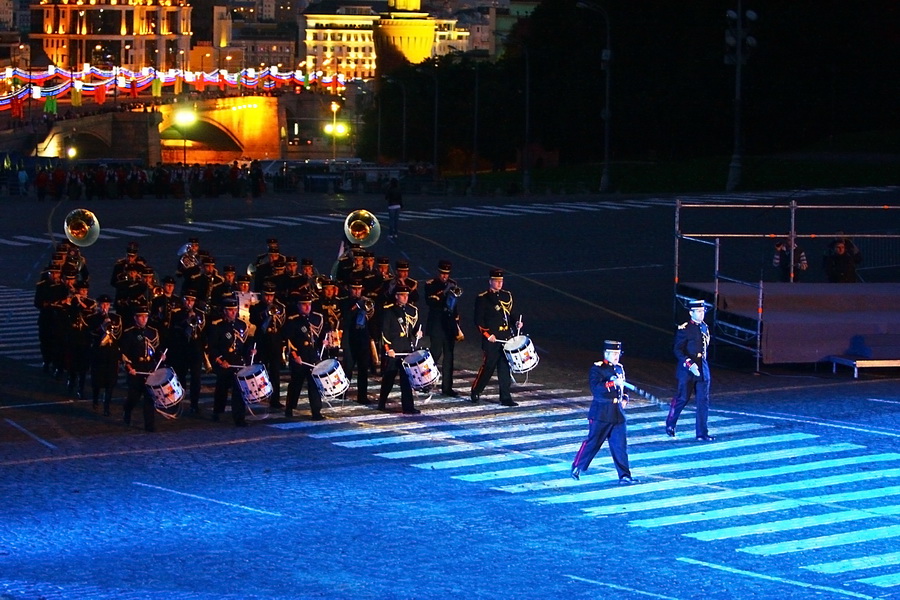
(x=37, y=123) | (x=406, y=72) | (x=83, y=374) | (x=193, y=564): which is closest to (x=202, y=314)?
(x=83, y=374)

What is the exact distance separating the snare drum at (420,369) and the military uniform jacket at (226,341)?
2.07 meters

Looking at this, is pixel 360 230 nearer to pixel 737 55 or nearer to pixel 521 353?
pixel 521 353

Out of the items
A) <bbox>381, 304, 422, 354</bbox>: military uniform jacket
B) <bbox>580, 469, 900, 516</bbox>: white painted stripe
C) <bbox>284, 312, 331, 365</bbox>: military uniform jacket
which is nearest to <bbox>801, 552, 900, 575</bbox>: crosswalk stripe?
<bbox>580, 469, 900, 516</bbox>: white painted stripe

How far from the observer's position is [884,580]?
12.1 meters

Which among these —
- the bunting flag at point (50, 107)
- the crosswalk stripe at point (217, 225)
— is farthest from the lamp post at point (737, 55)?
the bunting flag at point (50, 107)

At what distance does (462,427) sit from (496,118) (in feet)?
238

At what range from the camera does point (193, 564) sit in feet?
41.2

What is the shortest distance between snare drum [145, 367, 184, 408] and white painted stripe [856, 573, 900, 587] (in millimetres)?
9059

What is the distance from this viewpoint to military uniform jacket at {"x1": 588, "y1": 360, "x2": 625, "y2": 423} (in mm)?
15359

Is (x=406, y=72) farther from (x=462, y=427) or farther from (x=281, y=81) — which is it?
(x=462, y=427)

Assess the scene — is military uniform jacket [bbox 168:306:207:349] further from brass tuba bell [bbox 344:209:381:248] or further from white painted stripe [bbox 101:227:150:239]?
white painted stripe [bbox 101:227:150:239]

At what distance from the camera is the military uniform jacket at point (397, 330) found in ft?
65.0

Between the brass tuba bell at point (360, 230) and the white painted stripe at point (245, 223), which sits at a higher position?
the brass tuba bell at point (360, 230)

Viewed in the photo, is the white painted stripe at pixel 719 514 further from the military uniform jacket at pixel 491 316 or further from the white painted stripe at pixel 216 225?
the white painted stripe at pixel 216 225
